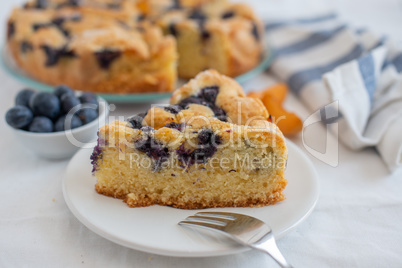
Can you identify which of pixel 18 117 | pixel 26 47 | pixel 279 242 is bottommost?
pixel 279 242

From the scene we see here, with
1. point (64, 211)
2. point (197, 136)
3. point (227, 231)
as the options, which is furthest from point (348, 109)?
point (64, 211)

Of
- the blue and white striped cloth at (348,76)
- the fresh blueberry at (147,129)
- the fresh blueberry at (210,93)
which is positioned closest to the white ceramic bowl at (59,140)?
the fresh blueberry at (147,129)

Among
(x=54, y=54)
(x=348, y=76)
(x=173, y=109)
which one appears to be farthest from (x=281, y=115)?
(x=54, y=54)

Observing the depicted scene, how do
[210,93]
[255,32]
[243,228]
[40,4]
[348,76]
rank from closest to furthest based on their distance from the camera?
[243,228] → [210,93] → [348,76] → [255,32] → [40,4]

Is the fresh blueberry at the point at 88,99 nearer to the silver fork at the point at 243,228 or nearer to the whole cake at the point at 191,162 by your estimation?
the whole cake at the point at 191,162

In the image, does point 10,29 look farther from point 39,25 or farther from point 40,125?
point 40,125

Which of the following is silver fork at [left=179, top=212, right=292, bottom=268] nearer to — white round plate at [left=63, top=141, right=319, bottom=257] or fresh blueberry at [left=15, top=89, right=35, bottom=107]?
white round plate at [left=63, top=141, right=319, bottom=257]

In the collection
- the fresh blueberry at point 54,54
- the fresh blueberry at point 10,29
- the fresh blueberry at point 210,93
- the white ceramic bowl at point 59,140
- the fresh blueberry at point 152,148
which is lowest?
the white ceramic bowl at point 59,140

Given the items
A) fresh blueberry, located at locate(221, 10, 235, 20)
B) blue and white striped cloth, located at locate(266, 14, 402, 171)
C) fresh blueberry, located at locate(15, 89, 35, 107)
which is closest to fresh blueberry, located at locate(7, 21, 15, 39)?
fresh blueberry, located at locate(15, 89, 35, 107)
